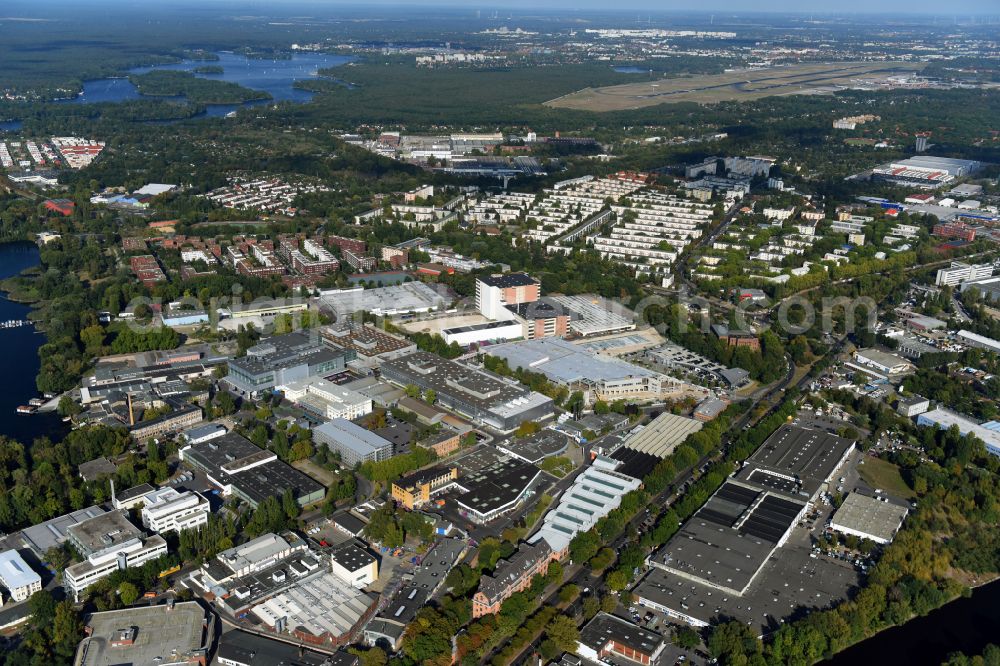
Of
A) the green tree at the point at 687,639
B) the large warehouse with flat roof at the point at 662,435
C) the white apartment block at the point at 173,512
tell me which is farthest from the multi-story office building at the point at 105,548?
the large warehouse with flat roof at the point at 662,435

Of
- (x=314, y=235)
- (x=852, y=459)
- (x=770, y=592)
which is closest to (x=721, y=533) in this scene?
(x=770, y=592)

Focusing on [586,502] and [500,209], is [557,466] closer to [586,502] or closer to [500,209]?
[586,502]

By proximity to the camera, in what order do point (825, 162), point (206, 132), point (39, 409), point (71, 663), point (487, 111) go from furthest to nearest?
point (487, 111) → point (206, 132) → point (825, 162) → point (39, 409) → point (71, 663)

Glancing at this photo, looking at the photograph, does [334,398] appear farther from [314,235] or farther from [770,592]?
[314,235]

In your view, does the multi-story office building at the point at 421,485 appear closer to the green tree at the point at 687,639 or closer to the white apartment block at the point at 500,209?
the green tree at the point at 687,639

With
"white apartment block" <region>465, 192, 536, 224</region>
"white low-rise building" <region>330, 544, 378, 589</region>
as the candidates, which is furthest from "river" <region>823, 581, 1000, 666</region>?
"white apartment block" <region>465, 192, 536, 224</region>

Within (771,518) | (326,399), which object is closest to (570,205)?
(326,399)
